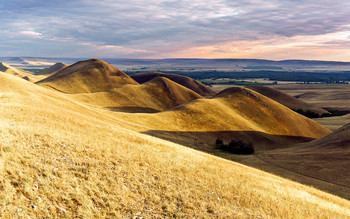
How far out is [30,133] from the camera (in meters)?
16.0

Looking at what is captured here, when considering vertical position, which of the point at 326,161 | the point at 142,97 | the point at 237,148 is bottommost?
the point at 237,148

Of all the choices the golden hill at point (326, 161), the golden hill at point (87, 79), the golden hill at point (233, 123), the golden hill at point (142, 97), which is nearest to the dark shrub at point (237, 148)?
the golden hill at point (233, 123)

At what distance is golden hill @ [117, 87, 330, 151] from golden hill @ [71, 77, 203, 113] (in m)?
27.7

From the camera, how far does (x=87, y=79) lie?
5369 inches

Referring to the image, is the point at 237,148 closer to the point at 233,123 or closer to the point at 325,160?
the point at 325,160

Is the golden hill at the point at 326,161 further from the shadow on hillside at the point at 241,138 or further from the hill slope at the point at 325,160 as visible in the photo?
the shadow on hillside at the point at 241,138

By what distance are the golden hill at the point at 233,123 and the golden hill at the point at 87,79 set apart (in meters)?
70.9

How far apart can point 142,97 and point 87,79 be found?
153 ft

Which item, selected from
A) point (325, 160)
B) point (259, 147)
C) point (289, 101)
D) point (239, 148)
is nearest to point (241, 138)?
point (259, 147)

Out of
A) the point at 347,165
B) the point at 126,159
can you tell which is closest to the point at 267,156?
the point at 347,165

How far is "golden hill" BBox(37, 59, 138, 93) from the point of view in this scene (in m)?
121

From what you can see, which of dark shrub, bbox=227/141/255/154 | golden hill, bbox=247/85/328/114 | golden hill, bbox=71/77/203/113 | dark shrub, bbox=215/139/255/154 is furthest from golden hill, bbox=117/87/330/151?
golden hill, bbox=247/85/328/114

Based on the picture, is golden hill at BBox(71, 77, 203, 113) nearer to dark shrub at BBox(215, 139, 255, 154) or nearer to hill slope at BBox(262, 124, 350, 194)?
dark shrub at BBox(215, 139, 255, 154)

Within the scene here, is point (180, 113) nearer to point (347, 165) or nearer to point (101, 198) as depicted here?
point (347, 165)
